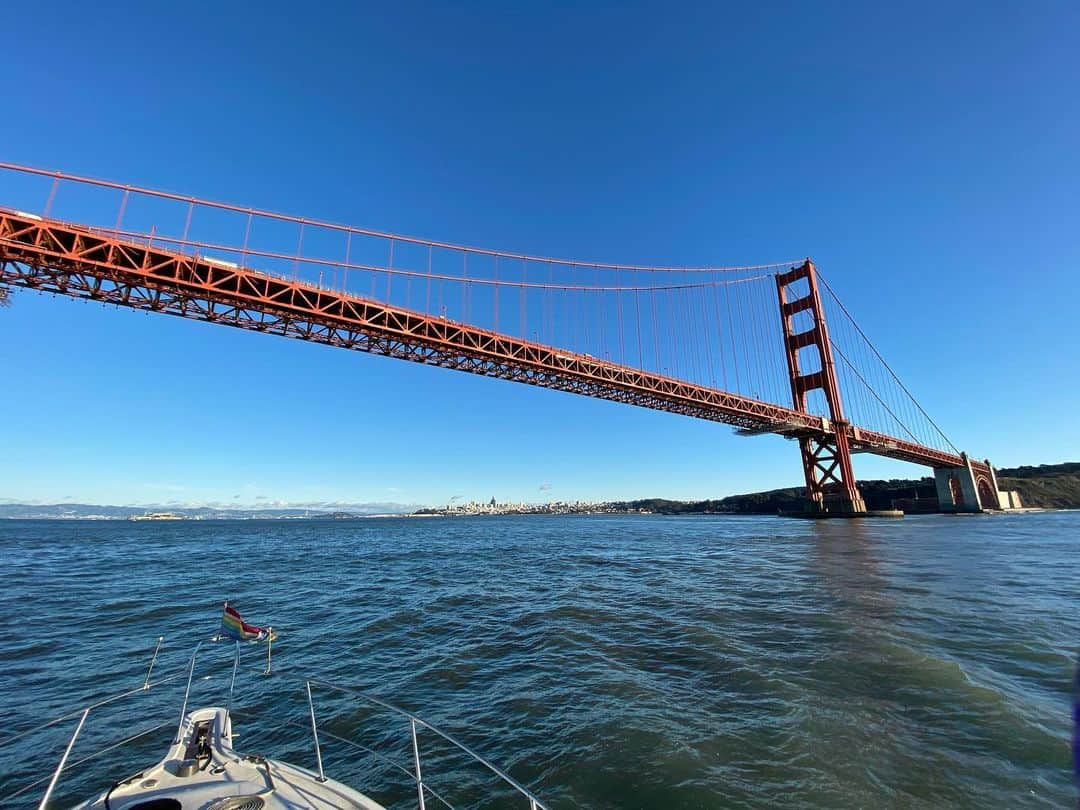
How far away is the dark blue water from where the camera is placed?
416 cm

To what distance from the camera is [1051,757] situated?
4.21m

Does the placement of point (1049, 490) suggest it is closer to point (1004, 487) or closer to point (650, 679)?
point (1004, 487)

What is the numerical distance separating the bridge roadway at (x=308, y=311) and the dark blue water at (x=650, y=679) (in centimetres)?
1284

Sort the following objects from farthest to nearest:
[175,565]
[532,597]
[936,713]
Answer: [175,565] < [532,597] < [936,713]

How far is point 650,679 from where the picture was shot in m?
6.39

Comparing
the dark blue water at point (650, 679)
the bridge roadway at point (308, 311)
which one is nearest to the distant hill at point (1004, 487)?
the bridge roadway at point (308, 311)

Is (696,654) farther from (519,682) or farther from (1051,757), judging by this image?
(1051,757)

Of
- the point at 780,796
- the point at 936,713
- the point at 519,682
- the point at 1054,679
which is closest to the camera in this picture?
the point at 780,796

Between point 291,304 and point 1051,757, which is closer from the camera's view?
point 1051,757

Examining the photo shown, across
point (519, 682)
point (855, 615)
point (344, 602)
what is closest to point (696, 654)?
point (519, 682)

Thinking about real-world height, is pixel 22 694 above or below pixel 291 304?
below

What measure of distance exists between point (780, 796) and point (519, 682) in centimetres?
378

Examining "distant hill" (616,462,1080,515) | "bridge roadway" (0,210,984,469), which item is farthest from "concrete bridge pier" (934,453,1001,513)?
"bridge roadway" (0,210,984,469)

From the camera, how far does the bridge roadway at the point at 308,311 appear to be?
1794 centimetres
